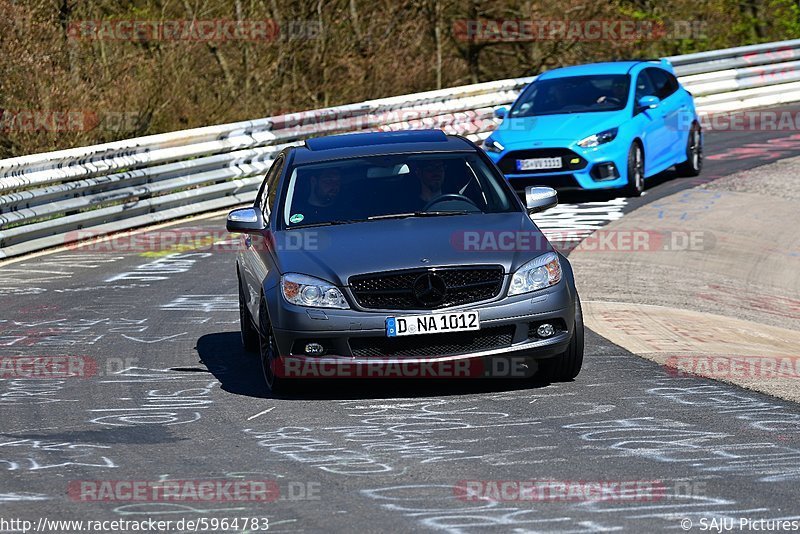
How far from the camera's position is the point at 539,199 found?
9.88 m

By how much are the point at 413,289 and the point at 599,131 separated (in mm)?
10349

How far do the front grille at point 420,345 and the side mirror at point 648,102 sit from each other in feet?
36.8

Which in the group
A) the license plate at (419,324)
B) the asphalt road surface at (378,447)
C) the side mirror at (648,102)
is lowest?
the side mirror at (648,102)

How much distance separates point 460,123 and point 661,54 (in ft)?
49.4

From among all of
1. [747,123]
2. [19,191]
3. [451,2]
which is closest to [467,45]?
[451,2]

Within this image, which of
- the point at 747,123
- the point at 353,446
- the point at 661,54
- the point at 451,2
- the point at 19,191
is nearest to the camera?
the point at 353,446

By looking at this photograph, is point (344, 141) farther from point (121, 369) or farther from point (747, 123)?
point (747, 123)

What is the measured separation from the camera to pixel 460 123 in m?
24.0

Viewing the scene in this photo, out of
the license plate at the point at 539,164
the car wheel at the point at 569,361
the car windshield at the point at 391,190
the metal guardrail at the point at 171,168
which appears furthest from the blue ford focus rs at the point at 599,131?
the car wheel at the point at 569,361

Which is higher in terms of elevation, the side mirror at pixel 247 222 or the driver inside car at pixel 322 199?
the driver inside car at pixel 322 199

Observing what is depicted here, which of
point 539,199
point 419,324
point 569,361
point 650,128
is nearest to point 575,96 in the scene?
point 650,128

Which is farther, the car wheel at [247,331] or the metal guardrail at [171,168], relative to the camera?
the metal guardrail at [171,168]

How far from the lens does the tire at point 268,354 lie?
9.11 meters

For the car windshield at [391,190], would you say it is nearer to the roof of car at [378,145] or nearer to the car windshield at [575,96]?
the roof of car at [378,145]
